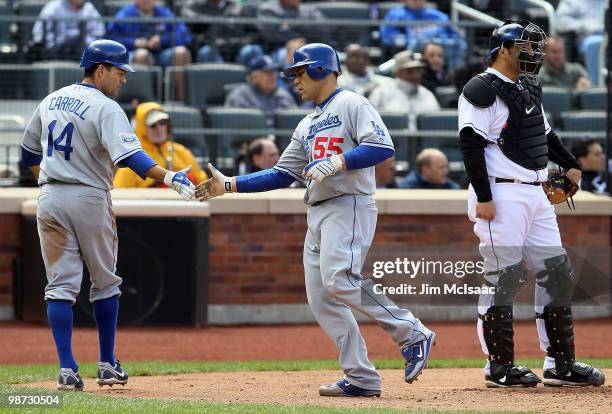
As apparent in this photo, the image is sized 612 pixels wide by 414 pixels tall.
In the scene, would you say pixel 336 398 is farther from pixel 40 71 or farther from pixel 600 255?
pixel 40 71

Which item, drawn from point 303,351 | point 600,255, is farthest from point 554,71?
point 303,351

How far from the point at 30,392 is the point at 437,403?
2.17 meters

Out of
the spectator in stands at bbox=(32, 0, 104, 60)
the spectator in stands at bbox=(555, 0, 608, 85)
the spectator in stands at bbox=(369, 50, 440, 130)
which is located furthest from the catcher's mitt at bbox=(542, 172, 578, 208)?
the spectator in stands at bbox=(555, 0, 608, 85)

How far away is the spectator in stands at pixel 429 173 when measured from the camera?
39.1 ft

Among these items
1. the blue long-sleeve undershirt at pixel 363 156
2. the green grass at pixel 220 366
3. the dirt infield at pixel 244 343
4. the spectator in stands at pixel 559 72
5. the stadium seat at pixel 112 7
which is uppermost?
the stadium seat at pixel 112 7

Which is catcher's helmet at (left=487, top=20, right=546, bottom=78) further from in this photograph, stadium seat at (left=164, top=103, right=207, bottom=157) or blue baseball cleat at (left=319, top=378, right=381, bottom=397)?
stadium seat at (left=164, top=103, right=207, bottom=157)

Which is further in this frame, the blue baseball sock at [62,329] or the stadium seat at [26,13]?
the stadium seat at [26,13]

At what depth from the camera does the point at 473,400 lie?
21.2ft

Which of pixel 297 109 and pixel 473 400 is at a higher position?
pixel 297 109

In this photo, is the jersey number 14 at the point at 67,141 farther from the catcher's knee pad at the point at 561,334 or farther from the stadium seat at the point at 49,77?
the stadium seat at the point at 49,77

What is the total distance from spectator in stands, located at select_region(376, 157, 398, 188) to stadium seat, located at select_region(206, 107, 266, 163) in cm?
126

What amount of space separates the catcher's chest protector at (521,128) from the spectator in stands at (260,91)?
584 centimetres

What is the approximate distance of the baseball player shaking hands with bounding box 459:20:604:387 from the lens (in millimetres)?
6816

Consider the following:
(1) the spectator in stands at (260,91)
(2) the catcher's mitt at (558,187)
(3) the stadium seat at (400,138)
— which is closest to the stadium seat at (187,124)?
(1) the spectator in stands at (260,91)
